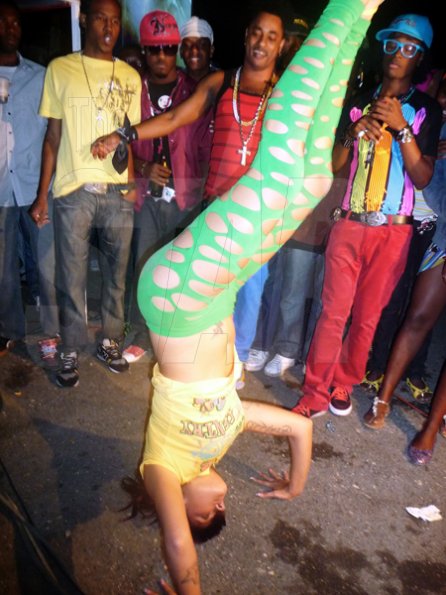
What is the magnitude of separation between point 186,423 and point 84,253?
5.65 feet

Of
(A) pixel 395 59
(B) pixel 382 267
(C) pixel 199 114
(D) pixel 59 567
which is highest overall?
(A) pixel 395 59

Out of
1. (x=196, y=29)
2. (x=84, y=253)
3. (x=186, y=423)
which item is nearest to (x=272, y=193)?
(x=186, y=423)

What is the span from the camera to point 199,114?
272 cm

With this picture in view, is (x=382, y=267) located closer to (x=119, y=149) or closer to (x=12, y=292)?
(x=119, y=149)

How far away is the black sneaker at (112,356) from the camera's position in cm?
309

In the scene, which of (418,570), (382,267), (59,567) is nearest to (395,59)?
(382,267)

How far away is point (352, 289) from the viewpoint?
8.81ft

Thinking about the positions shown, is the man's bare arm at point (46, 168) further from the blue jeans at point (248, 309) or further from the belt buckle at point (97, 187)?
the blue jeans at point (248, 309)

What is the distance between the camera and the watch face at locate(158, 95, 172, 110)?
2.97 metres

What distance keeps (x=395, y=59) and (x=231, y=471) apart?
242 cm

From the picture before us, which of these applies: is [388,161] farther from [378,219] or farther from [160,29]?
[160,29]

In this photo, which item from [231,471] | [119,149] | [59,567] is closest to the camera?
[59,567]

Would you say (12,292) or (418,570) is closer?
(418,570)

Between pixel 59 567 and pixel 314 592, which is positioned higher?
pixel 59 567
